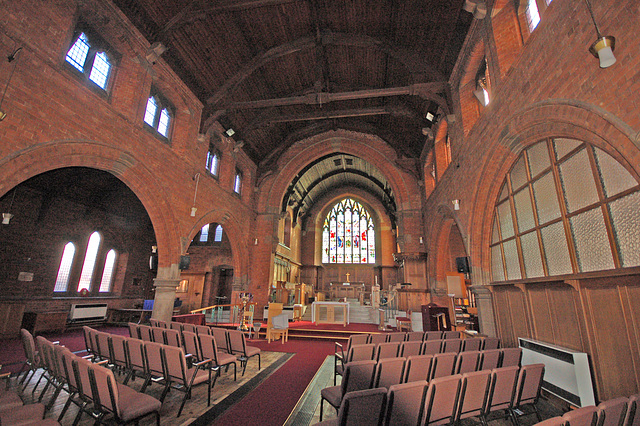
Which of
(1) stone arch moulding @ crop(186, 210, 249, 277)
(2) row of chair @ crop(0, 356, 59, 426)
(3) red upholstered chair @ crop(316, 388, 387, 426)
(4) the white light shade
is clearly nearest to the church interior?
(4) the white light shade

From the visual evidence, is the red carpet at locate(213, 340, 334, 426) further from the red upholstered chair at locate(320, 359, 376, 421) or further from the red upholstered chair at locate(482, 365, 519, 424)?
the red upholstered chair at locate(482, 365, 519, 424)

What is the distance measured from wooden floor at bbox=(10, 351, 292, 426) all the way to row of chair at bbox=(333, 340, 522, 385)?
1.46 metres

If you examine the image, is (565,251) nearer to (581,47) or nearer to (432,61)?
(581,47)

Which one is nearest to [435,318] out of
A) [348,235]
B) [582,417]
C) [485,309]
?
[485,309]

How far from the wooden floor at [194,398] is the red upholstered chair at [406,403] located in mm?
2067

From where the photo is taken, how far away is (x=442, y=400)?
222 cm

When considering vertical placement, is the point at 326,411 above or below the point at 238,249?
below

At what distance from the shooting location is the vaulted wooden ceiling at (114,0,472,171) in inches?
262

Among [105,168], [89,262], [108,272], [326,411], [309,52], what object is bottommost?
[326,411]

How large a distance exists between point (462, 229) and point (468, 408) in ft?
15.5

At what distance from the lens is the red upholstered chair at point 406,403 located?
199 centimetres

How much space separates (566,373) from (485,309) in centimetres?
226

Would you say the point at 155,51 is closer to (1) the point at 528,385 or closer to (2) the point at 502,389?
(2) the point at 502,389

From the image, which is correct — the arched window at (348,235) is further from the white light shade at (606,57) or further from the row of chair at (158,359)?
the white light shade at (606,57)
